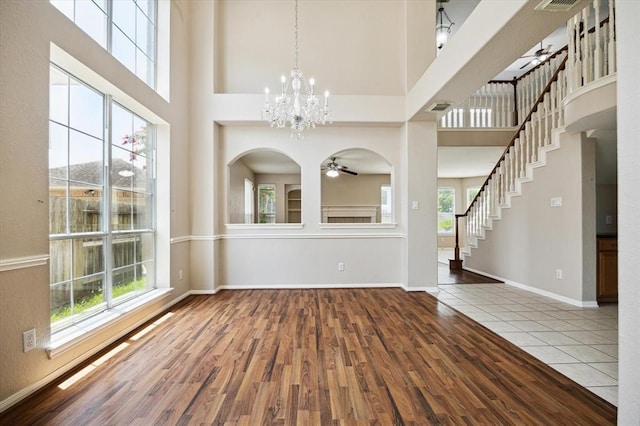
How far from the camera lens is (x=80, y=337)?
7.60ft

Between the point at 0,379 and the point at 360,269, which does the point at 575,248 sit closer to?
the point at 360,269

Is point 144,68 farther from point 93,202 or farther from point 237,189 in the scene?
point 237,189

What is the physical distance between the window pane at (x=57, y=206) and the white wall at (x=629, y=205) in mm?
3647

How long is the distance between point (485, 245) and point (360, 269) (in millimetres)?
2880

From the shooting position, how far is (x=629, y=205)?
57.5 inches

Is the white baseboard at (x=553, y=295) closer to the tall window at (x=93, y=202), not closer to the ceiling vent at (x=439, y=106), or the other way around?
the ceiling vent at (x=439, y=106)

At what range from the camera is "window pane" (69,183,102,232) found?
2495mm

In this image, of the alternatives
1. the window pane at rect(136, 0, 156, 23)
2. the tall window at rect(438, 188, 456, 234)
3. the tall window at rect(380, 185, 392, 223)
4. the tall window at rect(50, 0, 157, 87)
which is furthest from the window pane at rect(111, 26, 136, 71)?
the tall window at rect(438, 188, 456, 234)

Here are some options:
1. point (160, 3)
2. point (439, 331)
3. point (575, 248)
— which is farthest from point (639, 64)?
point (160, 3)

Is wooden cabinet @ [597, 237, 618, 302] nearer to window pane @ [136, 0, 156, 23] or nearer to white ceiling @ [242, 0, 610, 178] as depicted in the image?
white ceiling @ [242, 0, 610, 178]

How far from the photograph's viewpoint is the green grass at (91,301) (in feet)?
7.74

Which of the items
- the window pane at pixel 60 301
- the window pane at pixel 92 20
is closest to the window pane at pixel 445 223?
the window pane at pixel 92 20

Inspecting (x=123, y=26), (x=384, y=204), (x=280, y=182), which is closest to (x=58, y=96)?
(x=123, y=26)

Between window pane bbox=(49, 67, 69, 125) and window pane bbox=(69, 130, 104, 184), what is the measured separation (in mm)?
148
